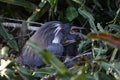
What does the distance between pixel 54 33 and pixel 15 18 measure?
1.68 ft

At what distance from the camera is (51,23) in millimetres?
2771

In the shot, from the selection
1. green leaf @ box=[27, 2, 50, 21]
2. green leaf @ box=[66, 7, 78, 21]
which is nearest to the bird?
green leaf @ box=[66, 7, 78, 21]

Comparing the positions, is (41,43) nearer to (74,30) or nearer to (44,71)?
(74,30)

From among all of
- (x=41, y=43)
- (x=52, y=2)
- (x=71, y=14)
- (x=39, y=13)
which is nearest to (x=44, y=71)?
(x=41, y=43)

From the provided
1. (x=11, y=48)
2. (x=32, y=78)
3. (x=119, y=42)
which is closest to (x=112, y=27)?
(x=32, y=78)

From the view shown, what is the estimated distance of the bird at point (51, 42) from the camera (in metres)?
2.68

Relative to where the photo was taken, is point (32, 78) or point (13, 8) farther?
point (13, 8)

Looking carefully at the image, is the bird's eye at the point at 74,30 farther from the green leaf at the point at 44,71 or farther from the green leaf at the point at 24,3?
the green leaf at the point at 44,71

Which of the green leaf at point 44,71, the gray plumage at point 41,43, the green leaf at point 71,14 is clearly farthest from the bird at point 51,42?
the green leaf at point 44,71

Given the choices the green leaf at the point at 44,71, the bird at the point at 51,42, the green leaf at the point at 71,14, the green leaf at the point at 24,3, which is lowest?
the bird at the point at 51,42

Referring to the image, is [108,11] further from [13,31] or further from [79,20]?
[13,31]

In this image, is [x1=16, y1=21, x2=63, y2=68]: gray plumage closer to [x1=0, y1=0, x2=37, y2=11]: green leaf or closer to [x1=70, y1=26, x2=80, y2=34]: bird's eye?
[x1=70, y1=26, x2=80, y2=34]: bird's eye

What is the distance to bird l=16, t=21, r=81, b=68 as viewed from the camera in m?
2.68

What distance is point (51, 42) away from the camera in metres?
2.77
